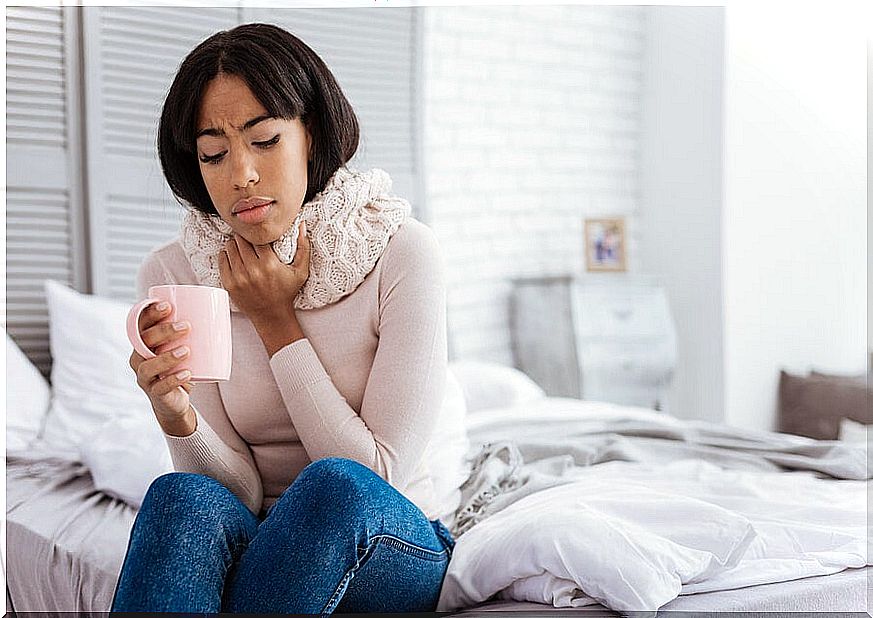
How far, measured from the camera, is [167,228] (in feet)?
6.77

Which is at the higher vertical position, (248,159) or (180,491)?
(248,159)

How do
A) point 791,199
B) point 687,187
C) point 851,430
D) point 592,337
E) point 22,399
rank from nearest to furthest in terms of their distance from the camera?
point 22,399 < point 851,430 < point 791,199 < point 592,337 < point 687,187

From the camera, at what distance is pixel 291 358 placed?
1061 mm

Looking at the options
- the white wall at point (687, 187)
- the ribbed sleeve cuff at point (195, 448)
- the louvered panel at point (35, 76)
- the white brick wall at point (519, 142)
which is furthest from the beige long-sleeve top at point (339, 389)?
the white wall at point (687, 187)

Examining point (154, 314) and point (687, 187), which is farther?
point (687, 187)

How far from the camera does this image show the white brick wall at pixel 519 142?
9.05ft

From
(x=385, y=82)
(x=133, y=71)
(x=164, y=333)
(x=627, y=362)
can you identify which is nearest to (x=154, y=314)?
(x=164, y=333)

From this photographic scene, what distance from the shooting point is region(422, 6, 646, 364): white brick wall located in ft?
9.05

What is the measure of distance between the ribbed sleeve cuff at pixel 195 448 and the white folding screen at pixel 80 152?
978 millimetres

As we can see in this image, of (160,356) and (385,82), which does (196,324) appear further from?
(385,82)

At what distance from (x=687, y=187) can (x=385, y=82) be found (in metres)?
1.24

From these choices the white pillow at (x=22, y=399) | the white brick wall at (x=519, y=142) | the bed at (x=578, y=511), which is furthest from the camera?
the white brick wall at (x=519, y=142)

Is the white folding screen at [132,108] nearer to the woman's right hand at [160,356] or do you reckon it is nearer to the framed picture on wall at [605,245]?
the woman's right hand at [160,356]

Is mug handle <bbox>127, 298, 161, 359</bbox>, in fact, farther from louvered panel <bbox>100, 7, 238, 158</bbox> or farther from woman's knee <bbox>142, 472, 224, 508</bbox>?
louvered panel <bbox>100, 7, 238, 158</bbox>
